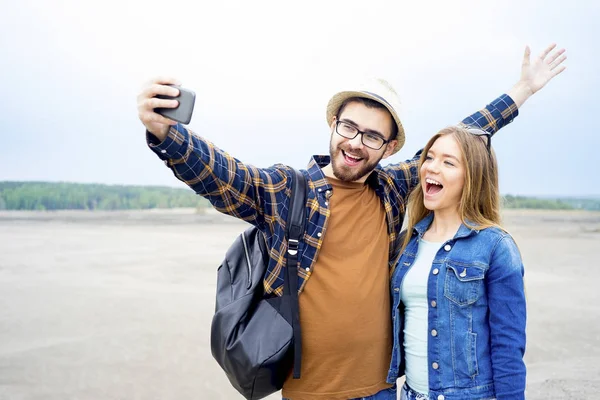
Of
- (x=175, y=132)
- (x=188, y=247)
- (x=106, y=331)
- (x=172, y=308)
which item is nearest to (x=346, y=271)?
(x=175, y=132)

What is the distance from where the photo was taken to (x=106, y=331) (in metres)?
5.75

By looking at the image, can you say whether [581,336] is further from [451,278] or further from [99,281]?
[99,281]

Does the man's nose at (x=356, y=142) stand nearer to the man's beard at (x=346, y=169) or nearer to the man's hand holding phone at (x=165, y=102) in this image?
the man's beard at (x=346, y=169)

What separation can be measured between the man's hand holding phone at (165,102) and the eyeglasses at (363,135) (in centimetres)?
86

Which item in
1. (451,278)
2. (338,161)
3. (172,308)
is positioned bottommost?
(172,308)

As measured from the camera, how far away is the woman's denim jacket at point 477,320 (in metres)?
1.94

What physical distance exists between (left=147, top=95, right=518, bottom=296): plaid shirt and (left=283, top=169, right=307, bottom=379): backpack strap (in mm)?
31

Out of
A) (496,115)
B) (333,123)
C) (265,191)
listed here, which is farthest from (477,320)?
(496,115)

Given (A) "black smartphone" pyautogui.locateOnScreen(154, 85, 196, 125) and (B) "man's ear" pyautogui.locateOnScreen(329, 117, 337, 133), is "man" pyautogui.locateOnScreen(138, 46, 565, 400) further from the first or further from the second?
(A) "black smartphone" pyautogui.locateOnScreen(154, 85, 196, 125)

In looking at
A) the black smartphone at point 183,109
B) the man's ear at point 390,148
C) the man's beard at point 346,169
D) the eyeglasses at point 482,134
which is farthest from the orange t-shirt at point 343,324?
the black smartphone at point 183,109

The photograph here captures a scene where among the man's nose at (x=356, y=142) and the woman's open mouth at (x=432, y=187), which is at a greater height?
the man's nose at (x=356, y=142)

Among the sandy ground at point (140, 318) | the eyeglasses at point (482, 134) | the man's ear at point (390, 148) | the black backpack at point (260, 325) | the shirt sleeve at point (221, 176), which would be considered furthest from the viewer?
the sandy ground at point (140, 318)

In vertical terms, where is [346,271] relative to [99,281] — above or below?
above

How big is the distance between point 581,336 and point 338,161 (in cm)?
518
